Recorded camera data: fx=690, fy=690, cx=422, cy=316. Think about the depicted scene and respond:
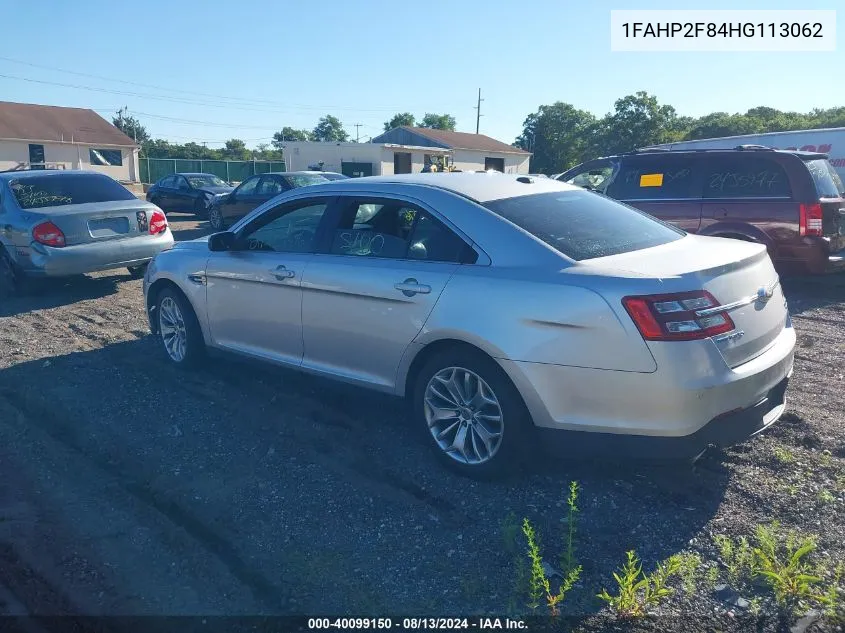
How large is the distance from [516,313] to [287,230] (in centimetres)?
221

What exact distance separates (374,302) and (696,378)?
6.27ft

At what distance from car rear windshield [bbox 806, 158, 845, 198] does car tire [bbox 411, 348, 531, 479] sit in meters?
6.32

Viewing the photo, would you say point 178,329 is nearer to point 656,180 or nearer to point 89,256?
point 89,256

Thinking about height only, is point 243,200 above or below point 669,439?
above

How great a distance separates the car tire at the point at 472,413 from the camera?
3.61 meters

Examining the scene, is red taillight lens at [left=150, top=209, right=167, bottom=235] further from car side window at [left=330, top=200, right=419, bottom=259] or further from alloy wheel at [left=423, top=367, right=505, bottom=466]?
alloy wheel at [left=423, top=367, right=505, bottom=466]

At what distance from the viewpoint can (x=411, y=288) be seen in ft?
13.1

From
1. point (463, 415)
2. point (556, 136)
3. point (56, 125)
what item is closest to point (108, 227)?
point (463, 415)

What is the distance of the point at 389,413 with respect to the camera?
495 centimetres

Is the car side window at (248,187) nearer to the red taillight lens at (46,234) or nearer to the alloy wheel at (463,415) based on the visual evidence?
the red taillight lens at (46,234)

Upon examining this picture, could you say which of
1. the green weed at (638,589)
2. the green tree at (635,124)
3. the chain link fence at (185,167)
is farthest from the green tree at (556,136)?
the green weed at (638,589)

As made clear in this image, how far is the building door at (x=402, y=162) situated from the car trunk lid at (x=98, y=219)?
36736mm

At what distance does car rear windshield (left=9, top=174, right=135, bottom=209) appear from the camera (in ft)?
29.0

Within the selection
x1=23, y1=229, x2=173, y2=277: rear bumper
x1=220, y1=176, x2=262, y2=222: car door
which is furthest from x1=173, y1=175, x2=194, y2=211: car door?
x1=23, y1=229, x2=173, y2=277: rear bumper
